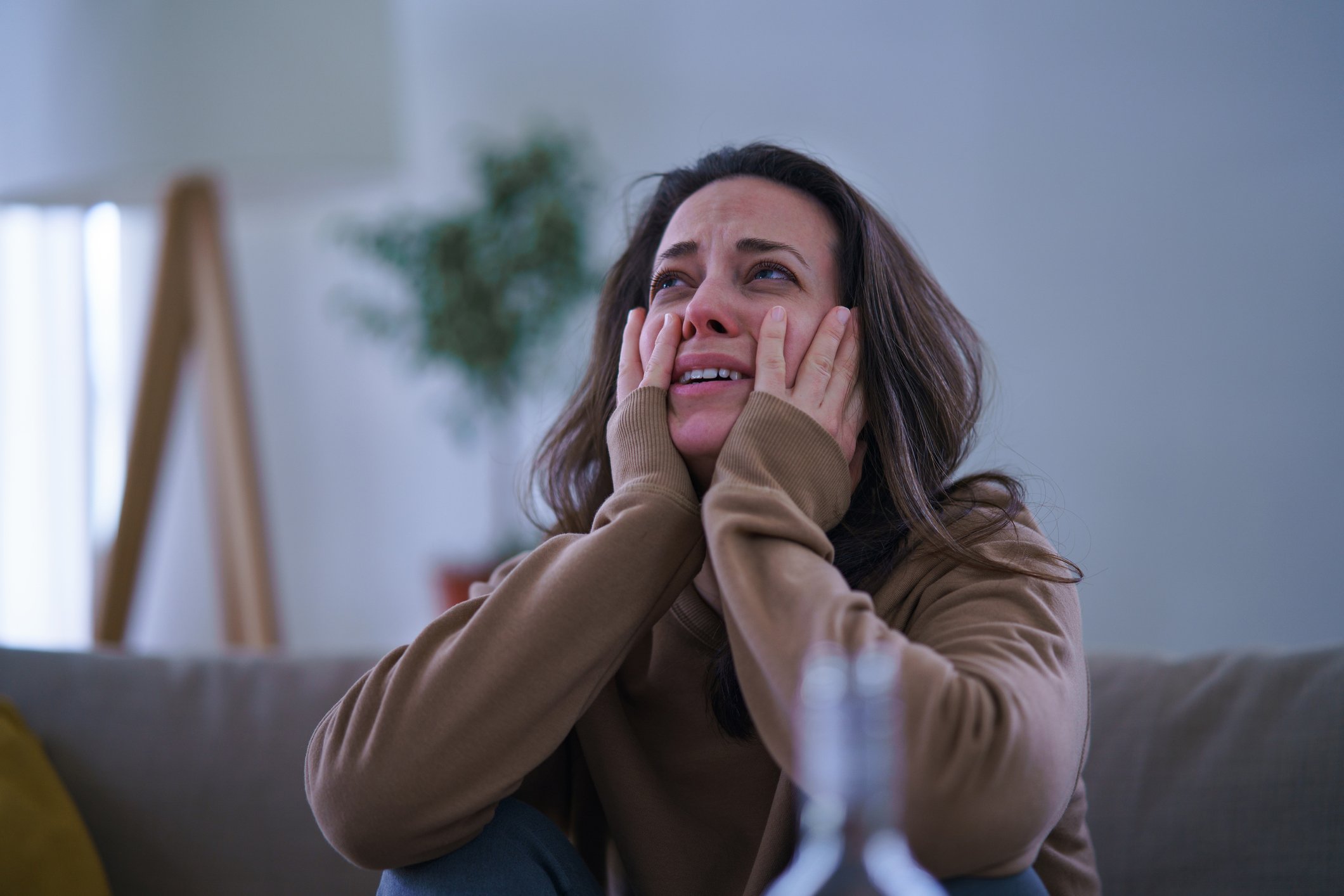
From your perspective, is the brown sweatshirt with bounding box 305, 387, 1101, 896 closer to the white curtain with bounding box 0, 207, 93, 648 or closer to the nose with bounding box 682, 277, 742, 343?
the nose with bounding box 682, 277, 742, 343

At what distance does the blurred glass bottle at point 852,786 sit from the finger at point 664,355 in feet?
2.17

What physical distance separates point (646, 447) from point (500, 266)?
5.55 feet

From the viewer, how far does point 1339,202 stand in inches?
86.6

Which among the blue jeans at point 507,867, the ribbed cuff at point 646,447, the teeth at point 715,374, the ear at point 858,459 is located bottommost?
the blue jeans at point 507,867

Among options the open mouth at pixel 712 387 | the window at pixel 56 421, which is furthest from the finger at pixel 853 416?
the window at pixel 56 421

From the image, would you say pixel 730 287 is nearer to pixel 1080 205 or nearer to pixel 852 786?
pixel 852 786

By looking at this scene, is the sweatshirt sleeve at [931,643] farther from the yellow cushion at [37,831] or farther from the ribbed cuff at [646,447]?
the yellow cushion at [37,831]

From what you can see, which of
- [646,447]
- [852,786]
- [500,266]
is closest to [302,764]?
[646,447]

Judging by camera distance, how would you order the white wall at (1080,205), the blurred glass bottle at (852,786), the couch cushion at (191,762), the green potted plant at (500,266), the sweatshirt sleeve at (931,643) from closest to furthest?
the blurred glass bottle at (852,786), the sweatshirt sleeve at (931,643), the couch cushion at (191,762), the white wall at (1080,205), the green potted plant at (500,266)

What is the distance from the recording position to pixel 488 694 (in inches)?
35.7

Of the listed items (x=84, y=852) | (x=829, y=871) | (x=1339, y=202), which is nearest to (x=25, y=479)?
(x=84, y=852)

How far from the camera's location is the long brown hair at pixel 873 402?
1.08 m

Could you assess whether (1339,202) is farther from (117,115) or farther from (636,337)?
(117,115)

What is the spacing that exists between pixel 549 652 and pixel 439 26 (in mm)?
2841
